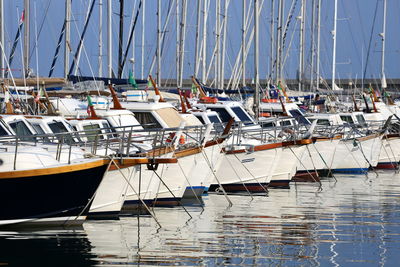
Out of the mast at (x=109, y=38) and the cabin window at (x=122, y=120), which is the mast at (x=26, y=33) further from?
the cabin window at (x=122, y=120)

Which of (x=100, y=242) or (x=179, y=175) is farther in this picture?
(x=179, y=175)

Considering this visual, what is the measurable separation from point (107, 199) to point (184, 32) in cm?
2323

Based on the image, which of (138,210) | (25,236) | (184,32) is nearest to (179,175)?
(138,210)

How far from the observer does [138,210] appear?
1939cm

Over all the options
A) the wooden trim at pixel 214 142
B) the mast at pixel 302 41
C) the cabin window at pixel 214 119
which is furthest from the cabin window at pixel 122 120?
the mast at pixel 302 41

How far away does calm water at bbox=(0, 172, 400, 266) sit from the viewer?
14383mm

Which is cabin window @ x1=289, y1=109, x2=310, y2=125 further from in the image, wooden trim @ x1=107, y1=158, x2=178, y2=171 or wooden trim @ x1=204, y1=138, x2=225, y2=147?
wooden trim @ x1=107, y1=158, x2=178, y2=171

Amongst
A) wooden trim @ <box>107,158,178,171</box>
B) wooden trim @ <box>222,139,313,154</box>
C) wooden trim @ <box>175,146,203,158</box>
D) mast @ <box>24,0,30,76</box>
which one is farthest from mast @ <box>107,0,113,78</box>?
wooden trim @ <box>107,158,178,171</box>

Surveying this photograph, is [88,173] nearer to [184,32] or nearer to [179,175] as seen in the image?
[179,175]

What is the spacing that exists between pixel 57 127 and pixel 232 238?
575 cm

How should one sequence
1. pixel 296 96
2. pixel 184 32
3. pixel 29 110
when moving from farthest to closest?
1. pixel 296 96
2. pixel 184 32
3. pixel 29 110

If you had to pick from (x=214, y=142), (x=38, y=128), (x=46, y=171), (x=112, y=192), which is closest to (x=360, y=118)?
(x=214, y=142)

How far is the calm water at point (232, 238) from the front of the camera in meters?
14.4

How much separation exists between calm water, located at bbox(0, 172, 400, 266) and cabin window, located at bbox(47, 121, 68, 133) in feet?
9.02
